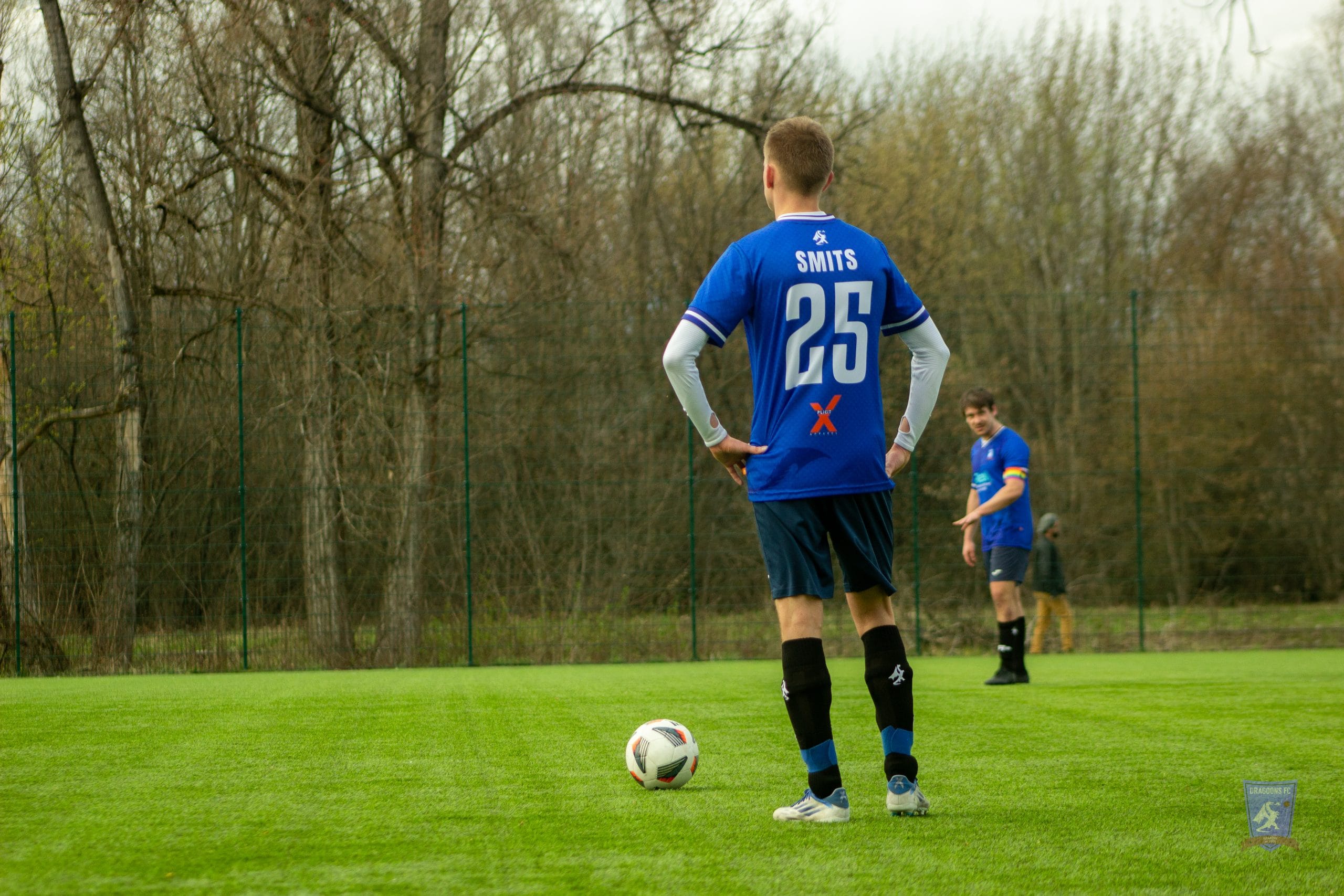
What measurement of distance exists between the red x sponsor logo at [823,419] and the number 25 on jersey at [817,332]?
0.07 meters

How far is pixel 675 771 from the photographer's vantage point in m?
3.83

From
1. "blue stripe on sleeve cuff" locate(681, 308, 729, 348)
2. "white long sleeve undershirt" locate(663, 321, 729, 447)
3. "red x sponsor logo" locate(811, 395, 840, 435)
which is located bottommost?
"red x sponsor logo" locate(811, 395, 840, 435)

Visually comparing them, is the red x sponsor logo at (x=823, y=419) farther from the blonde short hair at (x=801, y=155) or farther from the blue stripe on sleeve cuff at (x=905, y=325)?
the blonde short hair at (x=801, y=155)

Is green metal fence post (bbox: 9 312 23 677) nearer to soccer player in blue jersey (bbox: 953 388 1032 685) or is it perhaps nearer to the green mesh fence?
the green mesh fence

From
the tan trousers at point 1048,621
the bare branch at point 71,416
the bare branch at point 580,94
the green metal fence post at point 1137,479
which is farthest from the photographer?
the bare branch at point 580,94

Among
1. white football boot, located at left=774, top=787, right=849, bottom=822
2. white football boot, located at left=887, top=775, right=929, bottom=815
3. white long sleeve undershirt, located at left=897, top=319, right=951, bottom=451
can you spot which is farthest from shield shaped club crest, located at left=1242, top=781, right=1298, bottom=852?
white long sleeve undershirt, located at left=897, top=319, right=951, bottom=451

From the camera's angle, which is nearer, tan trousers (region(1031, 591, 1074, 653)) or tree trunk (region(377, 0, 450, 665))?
tree trunk (region(377, 0, 450, 665))

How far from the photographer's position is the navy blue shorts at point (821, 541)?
3324 mm

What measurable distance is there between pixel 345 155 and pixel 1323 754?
10233 millimetres

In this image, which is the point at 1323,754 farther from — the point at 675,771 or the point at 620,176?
the point at 620,176

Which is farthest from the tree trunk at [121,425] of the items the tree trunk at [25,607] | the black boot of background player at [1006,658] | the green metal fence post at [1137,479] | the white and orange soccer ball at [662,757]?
the green metal fence post at [1137,479]

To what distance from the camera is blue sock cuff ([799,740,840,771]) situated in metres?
3.30

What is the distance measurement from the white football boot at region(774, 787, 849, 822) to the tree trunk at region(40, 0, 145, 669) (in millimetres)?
8438

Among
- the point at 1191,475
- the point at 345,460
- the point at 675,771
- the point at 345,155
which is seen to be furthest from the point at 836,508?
the point at 345,155
